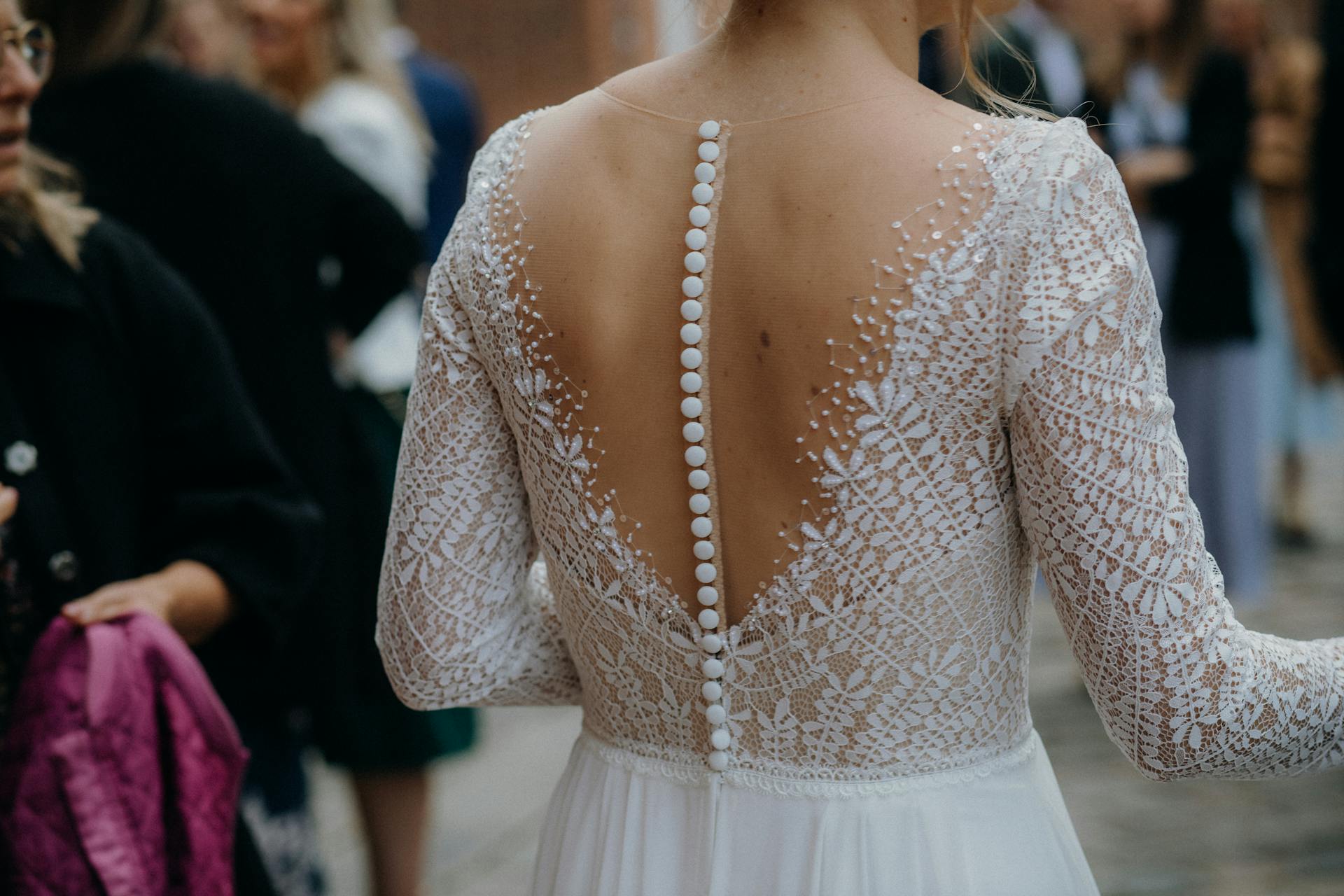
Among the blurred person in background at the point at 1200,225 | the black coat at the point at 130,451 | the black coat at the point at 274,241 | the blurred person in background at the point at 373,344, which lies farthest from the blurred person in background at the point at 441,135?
the black coat at the point at 130,451

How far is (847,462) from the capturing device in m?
1.30

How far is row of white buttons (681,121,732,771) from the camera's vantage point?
1.31 m

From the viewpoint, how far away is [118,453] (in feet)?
6.63

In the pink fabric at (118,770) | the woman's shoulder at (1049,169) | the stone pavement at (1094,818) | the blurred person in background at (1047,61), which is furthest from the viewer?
the blurred person in background at (1047,61)

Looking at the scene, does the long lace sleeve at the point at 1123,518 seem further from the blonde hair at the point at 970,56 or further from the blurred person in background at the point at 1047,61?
the blurred person in background at the point at 1047,61

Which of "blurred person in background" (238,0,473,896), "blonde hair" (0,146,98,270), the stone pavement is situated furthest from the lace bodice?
the stone pavement

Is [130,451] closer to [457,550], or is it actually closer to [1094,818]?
[457,550]

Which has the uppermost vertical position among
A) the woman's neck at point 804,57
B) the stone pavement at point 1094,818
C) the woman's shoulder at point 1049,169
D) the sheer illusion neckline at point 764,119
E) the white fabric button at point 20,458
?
the woman's neck at point 804,57

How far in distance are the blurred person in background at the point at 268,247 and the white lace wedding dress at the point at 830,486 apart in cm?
141

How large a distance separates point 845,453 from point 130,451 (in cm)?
116

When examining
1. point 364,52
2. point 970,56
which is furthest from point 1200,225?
point 970,56

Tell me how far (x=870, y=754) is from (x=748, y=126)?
589 mm

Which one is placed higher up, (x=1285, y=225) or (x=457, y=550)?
(x=457, y=550)

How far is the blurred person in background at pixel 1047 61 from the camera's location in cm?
430
